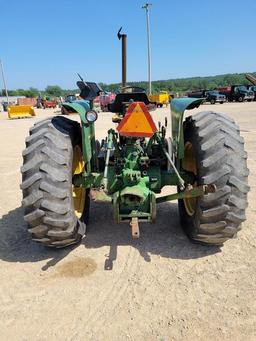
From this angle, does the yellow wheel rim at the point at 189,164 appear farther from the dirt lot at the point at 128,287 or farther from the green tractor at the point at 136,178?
the dirt lot at the point at 128,287

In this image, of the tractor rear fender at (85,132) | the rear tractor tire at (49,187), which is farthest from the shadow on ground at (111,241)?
the tractor rear fender at (85,132)

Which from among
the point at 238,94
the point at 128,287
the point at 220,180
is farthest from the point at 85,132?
the point at 238,94

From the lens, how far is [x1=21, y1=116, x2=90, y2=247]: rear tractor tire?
3510mm

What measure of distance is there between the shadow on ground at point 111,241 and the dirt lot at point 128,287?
0.01 m

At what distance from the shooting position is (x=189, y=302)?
10.0 ft

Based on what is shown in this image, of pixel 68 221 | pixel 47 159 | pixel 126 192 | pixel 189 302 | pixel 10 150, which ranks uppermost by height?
pixel 47 159

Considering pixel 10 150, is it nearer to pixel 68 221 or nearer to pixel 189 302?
pixel 68 221

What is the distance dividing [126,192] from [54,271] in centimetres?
105

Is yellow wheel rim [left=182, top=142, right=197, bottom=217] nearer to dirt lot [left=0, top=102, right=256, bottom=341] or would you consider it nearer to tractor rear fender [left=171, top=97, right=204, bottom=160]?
tractor rear fender [left=171, top=97, right=204, bottom=160]

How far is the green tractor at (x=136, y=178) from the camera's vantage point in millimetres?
3537

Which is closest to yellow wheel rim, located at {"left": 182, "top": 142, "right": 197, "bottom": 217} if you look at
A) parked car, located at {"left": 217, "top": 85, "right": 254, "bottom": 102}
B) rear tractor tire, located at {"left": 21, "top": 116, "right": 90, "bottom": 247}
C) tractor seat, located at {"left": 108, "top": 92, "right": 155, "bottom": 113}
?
tractor seat, located at {"left": 108, "top": 92, "right": 155, "bottom": 113}

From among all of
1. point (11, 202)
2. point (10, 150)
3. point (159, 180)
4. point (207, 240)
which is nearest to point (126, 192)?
point (159, 180)

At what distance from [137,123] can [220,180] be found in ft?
3.25

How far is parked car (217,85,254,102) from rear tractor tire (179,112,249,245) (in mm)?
37030
